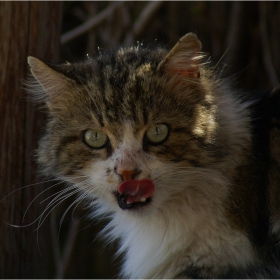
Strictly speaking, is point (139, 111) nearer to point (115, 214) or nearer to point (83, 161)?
point (83, 161)

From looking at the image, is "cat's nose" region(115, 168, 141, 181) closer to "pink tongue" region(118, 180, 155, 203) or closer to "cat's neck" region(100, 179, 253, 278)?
"pink tongue" region(118, 180, 155, 203)

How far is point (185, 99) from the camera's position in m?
2.41

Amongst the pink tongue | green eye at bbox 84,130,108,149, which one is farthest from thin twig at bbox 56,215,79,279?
the pink tongue

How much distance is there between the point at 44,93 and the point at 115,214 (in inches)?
28.9

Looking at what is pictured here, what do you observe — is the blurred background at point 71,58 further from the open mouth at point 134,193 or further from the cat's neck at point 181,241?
the open mouth at point 134,193

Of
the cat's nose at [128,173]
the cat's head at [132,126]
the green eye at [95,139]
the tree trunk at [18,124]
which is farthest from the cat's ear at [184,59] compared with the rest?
the tree trunk at [18,124]

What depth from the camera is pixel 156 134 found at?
90.4 inches

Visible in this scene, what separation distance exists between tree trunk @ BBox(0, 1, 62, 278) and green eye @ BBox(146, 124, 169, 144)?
0.74 m

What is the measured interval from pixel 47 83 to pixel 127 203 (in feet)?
2.35

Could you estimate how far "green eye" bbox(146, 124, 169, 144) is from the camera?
2.29 meters

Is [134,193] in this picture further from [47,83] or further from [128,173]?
[47,83]

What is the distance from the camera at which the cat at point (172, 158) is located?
227 cm

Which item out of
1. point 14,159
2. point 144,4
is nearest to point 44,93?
point 14,159

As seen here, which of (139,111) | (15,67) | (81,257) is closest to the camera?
(139,111)
